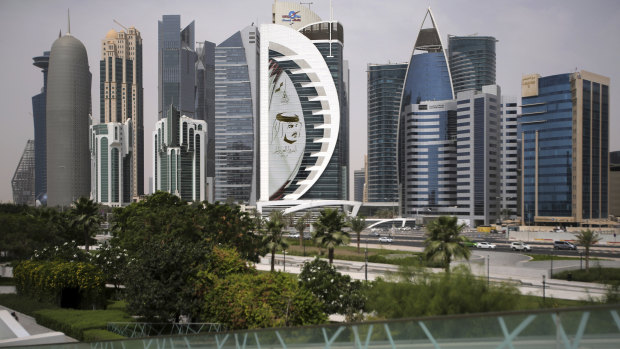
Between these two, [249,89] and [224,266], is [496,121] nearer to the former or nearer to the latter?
[249,89]

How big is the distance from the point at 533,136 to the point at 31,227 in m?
96.1

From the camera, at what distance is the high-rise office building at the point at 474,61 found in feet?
602

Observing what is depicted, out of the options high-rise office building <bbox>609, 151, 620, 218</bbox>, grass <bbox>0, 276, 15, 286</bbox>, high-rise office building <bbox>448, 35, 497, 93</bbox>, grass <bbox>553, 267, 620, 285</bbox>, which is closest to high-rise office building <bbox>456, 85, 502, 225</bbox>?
high-rise office building <bbox>609, 151, 620, 218</bbox>

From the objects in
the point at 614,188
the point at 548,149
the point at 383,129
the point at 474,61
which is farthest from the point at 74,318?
the point at 474,61

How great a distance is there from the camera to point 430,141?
136m

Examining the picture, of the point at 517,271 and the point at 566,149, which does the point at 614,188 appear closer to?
the point at 566,149

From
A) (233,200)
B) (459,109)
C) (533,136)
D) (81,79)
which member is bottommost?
(233,200)

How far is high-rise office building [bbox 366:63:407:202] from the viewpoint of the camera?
560 feet

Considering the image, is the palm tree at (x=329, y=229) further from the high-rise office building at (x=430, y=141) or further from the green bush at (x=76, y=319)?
the high-rise office building at (x=430, y=141)

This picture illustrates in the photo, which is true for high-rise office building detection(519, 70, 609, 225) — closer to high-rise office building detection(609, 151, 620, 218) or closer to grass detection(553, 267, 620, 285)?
high-rise office building detection(609, 151, 620, 218)

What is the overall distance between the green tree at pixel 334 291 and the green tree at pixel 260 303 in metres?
2.93

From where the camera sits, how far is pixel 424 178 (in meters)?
136

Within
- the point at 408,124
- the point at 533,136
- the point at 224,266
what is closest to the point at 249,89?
the point at 408,124

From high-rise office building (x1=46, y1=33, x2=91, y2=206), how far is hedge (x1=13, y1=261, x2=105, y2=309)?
550ft
